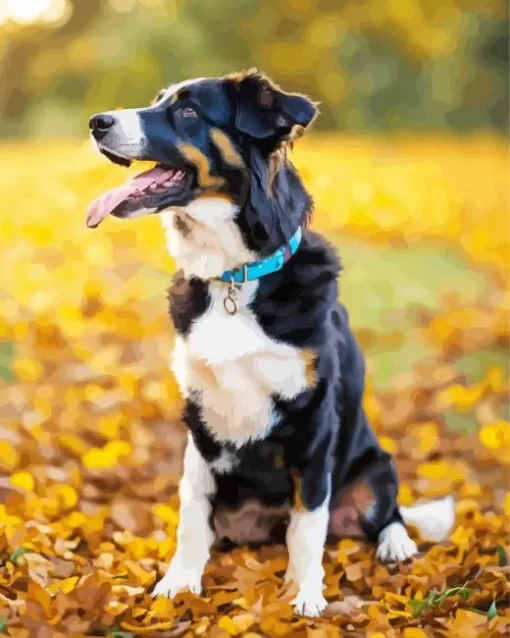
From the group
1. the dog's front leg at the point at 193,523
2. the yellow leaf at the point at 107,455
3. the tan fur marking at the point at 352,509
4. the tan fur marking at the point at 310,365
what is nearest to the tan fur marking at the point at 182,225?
the tan fur marking at the point at 310,365

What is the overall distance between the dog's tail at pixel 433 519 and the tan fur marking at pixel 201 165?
913 mm

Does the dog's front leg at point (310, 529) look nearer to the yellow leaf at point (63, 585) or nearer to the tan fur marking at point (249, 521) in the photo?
the tan fur marking at point (249, 521)

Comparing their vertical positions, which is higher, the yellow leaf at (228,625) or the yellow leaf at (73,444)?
the yellow leaf at (73,444)

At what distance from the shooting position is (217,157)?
1.70m

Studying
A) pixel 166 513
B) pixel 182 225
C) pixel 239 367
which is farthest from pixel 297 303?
pixel 166 513

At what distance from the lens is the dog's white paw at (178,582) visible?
1865 mm

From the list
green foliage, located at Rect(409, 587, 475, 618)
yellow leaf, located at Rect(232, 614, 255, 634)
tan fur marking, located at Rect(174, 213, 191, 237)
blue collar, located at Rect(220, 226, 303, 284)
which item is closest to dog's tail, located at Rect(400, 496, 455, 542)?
green foliage, located at Rect(409, 587, 475, 618)

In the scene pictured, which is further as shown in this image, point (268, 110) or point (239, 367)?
point (239, 367)

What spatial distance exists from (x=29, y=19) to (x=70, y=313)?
674mm

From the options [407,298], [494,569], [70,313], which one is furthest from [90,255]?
[494,569]

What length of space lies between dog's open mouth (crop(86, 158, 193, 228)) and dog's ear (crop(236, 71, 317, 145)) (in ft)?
0.50

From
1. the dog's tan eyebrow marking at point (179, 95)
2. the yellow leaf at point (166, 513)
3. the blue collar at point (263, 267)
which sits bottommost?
the yellow leaf at point (166, 513)

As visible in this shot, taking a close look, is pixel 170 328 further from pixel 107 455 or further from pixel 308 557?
pixel 308 557

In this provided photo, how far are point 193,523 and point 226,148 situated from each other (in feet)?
2.68
